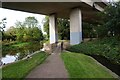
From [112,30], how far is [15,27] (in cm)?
4241

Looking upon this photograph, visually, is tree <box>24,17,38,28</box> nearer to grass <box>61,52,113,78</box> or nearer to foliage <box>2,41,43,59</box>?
foliage <box>2,41,43,59</box>

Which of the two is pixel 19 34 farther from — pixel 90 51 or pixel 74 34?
pixel 90 51

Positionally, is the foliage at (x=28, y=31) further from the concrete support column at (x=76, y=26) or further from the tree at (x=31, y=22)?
the concrete support column at (x=76, y=26)

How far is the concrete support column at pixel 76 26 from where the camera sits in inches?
1238

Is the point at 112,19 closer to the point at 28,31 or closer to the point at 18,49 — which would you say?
the point at 18,49

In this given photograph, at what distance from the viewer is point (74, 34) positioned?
105ft

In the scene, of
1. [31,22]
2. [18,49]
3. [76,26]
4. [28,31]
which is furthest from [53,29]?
[31,22]

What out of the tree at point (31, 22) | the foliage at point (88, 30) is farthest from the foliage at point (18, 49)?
the tree at point (31, 22)

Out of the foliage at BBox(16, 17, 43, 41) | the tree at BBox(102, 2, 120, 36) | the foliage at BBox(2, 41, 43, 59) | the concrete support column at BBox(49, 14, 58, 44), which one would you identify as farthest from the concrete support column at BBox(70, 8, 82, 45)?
the foliage at BBox(16, 17, 43, 41)

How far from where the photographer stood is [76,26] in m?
31.8

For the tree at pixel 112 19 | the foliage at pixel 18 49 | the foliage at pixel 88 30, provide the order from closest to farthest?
the tree at pixel 112 19, the foliage at pixel 18 49, the foliage at pixel 88 30

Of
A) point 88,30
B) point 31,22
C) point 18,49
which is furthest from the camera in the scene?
point 31,22

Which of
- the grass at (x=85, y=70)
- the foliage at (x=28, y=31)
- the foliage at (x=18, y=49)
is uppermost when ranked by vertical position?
the foliage at (x=28, y=31)

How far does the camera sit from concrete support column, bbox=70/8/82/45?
103ft
